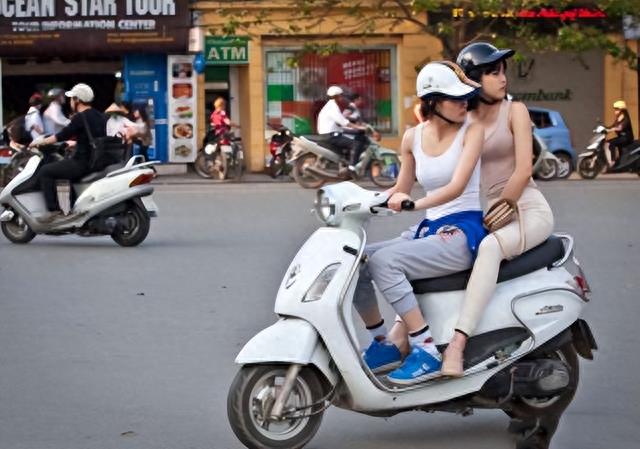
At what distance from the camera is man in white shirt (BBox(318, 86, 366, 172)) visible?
88.4ft

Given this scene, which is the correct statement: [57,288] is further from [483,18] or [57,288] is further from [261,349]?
[483,18]

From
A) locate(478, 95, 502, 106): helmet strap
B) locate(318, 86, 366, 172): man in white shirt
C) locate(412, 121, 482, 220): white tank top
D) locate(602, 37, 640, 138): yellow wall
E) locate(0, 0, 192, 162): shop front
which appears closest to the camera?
locate(412, 121, 482, 220): white tank top

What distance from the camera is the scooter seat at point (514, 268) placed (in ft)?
21.7

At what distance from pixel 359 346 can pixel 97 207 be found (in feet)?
31.4

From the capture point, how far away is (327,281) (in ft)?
20.7

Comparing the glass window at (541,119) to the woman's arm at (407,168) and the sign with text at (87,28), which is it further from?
the woman's arm at (407,168)

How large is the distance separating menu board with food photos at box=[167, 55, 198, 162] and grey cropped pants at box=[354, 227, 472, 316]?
28506 millimetres

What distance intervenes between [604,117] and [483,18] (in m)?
3.83

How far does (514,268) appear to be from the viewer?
21.9ft

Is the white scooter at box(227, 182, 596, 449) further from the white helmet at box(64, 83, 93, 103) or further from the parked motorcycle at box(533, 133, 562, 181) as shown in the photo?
the parked motorcycle at box(533, 133, 562, 181)

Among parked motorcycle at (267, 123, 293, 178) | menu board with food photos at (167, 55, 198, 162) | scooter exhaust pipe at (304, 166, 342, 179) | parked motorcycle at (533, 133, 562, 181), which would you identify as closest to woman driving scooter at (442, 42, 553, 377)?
scooter exhaust pipe at (304, 166, 342, 179)

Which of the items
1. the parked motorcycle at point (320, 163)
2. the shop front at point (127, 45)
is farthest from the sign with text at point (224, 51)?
the parked motorcycle at point (320, 163)

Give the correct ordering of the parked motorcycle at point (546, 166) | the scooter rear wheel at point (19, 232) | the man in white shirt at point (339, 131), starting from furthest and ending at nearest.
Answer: the parked motorcycle at point (546, 166), the man in white shirt at point (339, 131), the scooter rear wheel at point (19, 232)

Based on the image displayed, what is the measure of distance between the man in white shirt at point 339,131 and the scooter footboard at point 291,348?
20.5 metres
